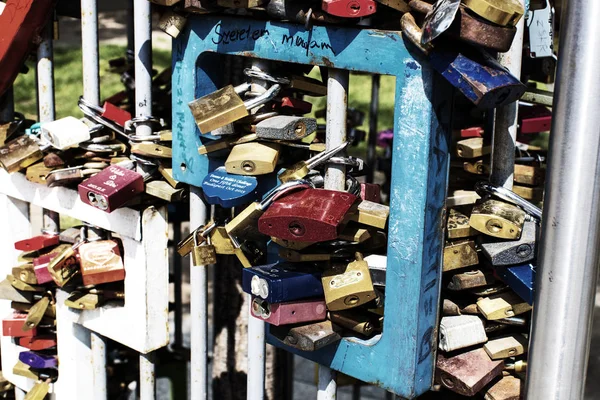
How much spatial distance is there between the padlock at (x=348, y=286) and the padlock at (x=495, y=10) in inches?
22.8

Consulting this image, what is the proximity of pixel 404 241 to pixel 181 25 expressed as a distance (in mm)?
789

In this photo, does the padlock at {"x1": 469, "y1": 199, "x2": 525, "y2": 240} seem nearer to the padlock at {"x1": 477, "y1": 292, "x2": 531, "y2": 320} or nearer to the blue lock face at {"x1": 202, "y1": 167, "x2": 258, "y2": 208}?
the padlock at {"x1": 477, "y1": 292, "x2": 531, "y2": 320}

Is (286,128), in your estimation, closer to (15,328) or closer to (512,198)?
(512,198)

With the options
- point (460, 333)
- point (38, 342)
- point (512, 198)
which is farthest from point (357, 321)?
point (38, 342)

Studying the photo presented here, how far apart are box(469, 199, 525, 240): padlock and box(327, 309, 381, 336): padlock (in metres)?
0.31

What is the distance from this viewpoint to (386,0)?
157 centimetres

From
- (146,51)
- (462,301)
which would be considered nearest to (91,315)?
(146,51)

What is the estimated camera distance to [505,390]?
1737mm

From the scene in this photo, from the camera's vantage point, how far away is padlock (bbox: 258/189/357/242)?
159 cm

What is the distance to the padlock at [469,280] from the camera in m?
1.78

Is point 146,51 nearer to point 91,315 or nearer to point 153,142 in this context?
Result: point 153,142

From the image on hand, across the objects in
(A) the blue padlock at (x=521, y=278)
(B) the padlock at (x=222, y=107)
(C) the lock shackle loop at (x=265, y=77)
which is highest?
(C) the lock shackle loop at (x=265, y=77)

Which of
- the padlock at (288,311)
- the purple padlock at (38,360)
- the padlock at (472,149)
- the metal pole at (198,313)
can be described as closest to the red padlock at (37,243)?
the purple padlock at (38,360)

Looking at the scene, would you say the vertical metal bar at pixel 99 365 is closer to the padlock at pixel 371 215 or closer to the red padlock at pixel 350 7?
the padlock at pixel 371 215
